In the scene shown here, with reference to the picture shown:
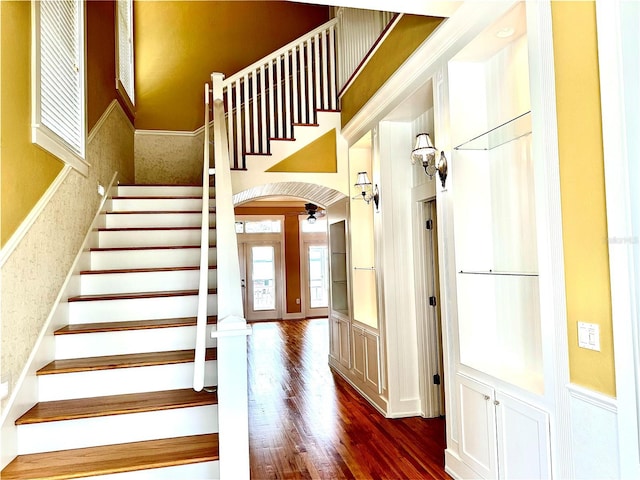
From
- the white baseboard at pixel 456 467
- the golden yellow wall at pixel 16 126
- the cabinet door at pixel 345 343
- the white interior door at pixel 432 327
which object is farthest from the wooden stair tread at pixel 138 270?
the cabinet door at pixel 345 343

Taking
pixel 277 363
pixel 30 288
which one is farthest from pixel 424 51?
pixel 277 363

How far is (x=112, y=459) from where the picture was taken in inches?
82.2

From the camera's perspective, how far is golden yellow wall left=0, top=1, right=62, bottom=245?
204 cm

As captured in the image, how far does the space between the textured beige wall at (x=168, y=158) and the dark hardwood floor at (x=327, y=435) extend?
302 centimetres

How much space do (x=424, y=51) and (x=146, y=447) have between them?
117 inches

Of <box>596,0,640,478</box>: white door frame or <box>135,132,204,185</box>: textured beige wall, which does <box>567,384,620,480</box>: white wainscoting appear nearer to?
<box>596,0,640,478</box>: white door frame

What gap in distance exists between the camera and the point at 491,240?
2875 mm

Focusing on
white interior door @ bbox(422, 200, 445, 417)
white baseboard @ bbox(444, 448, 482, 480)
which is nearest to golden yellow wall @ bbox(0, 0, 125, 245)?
white baseboard @ bbox(444, 448, 482, 480)

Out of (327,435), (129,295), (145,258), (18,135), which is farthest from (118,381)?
(327,435)

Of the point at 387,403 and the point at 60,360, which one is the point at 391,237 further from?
the point at 60,360

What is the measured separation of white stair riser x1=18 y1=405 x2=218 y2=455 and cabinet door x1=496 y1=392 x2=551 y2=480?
5.14 feet

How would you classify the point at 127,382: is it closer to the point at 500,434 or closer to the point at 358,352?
the point at 500,434

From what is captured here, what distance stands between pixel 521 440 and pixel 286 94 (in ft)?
14.0

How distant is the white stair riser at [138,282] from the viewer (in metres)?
3.20
